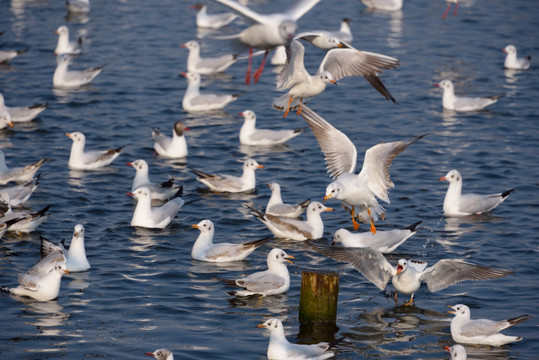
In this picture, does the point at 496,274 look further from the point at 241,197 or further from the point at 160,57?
the point at 160,57

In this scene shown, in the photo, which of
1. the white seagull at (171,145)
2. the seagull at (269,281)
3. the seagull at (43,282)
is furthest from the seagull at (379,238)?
the white seagull at (171,145)

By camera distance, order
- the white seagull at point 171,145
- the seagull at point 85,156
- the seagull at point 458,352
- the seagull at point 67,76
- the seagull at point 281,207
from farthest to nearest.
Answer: the seagull at point 67,76
the white seagull at point 171,145
the seagull at point 85,156
the seagull at point 281,207
the seagull at point 458,352

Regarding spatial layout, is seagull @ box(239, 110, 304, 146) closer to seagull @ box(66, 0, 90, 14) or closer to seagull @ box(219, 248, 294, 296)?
seagull @ box(219, 248, 294, 296)

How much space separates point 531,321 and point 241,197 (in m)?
6.43

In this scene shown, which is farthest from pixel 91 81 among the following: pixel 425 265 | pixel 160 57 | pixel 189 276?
pixel 425 265

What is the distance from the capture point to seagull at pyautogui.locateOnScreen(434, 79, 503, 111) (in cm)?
2212

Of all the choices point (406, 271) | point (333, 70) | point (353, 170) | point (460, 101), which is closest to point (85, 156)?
point (333, 70)

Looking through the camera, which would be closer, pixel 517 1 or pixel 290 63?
pixel 290 63

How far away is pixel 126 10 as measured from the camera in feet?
107

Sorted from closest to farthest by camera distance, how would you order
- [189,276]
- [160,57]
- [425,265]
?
[425,265] → [189,276] → [160,57]

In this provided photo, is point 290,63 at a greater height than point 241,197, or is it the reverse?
point 290,63

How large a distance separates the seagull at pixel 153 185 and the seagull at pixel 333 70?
2.59 m

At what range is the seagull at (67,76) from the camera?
23641 mm

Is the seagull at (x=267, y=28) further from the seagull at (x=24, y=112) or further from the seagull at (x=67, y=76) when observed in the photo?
the seagull at (x=67, y=76)
